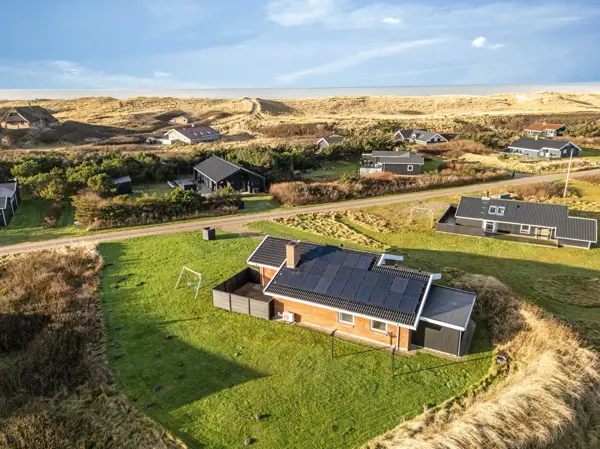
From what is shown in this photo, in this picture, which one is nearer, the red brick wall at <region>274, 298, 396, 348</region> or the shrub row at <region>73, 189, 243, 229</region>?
the red brick wall at <region>274, 298, 396, 348</region>

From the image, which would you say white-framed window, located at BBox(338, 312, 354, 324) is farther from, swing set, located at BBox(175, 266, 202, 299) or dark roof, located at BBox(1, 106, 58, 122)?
dark roof, located at BBox(1, 106, 58, 122)

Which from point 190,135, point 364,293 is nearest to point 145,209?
point 364,293

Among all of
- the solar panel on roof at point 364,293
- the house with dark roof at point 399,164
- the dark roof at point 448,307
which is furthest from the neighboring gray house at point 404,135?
the solar panel on roof at point 364,293

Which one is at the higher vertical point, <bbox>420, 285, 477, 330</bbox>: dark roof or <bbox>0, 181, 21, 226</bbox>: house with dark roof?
<bbox>0, 181, 21, 226</bbox>: house with dark roof

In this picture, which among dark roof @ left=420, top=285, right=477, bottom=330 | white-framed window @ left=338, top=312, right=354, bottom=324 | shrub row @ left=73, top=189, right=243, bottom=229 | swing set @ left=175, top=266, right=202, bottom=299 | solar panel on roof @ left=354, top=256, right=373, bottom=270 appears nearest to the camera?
dark roof @ left=420, top=285, right=477, bottom=330

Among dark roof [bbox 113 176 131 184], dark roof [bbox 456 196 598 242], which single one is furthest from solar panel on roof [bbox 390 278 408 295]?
dark roof [bbox 113 176 131 184]

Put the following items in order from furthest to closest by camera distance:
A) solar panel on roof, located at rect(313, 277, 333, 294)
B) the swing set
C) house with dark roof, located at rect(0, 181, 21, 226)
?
house with dark roof, located at rect(0, 181, 21, 226)
the swing set
solar panel on roof, located at rect(313, 277, 333, 294)

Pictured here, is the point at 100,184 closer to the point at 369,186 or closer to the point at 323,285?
the point at 369,186
